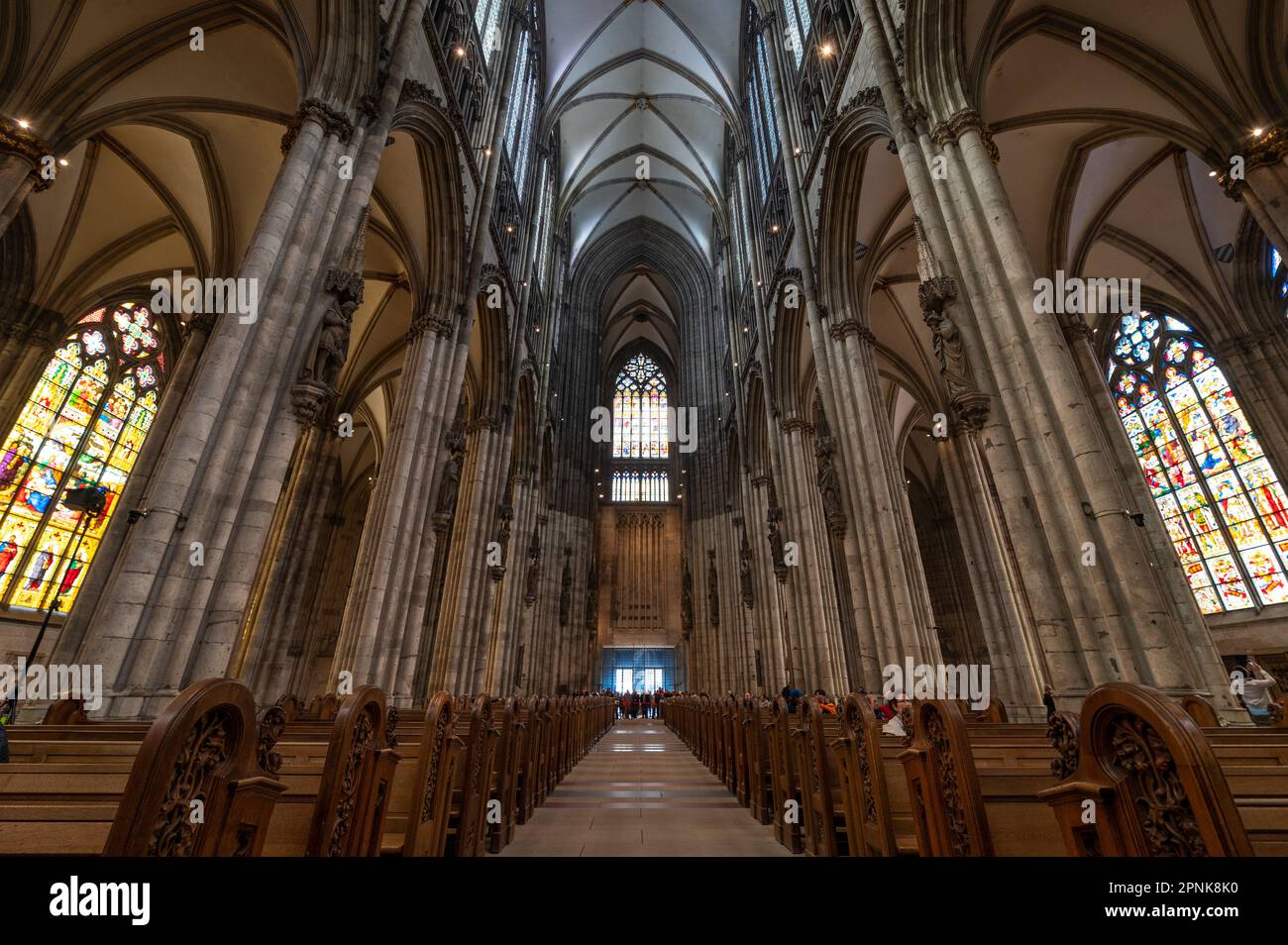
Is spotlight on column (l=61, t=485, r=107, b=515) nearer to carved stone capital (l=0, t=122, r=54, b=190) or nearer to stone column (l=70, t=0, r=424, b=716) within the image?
stone column (l=70, t=0, r=424, b=716)

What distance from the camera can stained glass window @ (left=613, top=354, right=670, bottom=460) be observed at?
1259 inches

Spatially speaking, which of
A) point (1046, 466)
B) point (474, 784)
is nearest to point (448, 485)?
point (474, 784)

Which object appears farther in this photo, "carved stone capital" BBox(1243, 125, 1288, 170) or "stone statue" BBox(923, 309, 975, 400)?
"carved stone capital" BBox(1243, 125, 1288, 170)

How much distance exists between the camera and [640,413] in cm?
3325

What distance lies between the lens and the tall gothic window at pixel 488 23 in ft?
43.0

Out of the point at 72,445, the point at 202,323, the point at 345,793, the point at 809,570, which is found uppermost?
the point at 202,323

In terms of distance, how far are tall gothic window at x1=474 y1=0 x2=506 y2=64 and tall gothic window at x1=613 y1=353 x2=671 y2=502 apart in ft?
66.9

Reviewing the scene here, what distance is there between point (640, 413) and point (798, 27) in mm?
21473

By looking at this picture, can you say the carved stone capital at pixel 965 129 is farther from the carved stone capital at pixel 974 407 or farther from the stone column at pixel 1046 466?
the carved stone capital at pixel 974 407

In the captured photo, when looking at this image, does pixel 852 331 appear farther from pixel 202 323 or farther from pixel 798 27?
pixel 202 323

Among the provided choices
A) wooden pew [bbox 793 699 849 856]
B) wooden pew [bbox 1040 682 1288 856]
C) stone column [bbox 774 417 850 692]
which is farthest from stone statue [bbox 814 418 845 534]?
wooden pew [bbox 1040 682 1288 856]

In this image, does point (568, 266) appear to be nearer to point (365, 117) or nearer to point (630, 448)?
point (630, 448)

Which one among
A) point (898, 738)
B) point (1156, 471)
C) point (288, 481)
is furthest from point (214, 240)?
point (1156, 471)

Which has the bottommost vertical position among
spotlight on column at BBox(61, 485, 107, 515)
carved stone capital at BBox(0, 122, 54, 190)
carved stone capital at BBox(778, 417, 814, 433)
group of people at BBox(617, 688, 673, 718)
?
group of people at BBox(617, 688, 673, 718)
